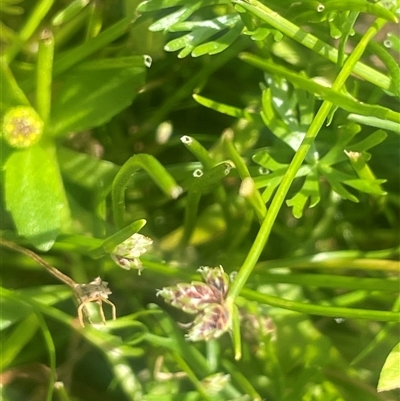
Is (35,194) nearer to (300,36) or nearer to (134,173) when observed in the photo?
(134,173)

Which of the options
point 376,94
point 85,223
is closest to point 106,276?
point 85,223

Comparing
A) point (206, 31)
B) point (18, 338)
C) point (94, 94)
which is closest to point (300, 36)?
point (206, 31)

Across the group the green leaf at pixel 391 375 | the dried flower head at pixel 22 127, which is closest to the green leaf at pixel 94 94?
the dried flower head at pixel 22 127

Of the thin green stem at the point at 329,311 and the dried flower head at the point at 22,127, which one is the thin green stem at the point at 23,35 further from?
the thin green stem at the point at 329,311

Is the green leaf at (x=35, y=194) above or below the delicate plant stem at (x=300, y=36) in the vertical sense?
below

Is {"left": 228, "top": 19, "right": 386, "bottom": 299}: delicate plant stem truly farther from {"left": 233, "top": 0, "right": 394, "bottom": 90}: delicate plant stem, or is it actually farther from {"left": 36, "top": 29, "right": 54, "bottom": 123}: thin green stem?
{"left": 36, "top": 29, "right": 54, "bottom": 123}: thin green stem

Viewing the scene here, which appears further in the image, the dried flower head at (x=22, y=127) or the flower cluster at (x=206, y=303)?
the dried flower head at (x=22, y=127)
